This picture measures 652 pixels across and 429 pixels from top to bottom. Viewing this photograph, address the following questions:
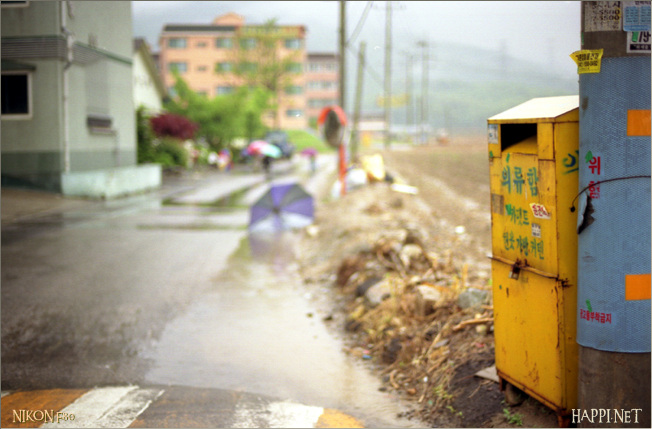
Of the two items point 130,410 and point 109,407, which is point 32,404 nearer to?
point 109,407

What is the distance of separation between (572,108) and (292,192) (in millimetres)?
11644

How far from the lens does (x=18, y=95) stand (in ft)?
70.2

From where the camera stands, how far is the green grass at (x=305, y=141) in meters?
75.1

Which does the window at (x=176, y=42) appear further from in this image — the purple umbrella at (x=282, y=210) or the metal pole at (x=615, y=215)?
the metal pole at (x=615, y=215)

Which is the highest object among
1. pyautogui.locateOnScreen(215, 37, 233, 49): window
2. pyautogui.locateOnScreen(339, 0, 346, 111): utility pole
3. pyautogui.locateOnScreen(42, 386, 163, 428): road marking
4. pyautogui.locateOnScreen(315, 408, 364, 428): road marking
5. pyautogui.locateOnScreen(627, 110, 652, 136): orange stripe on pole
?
pyautogui.locateOnScreen(215, 37, 233, 49): window

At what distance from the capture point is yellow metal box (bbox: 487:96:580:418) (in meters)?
4.01

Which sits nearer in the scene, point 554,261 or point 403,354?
point 554,261

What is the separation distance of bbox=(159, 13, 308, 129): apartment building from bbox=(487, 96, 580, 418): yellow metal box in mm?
66162

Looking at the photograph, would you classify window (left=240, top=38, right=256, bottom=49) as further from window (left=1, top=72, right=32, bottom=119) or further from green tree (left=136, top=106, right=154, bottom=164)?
window (left=1, top=72, right=32, bottom=119)

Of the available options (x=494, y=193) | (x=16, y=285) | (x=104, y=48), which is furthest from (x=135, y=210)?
(x=494, y=193)

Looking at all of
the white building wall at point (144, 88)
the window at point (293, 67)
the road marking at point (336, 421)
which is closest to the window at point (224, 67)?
the window at point (293, 67)

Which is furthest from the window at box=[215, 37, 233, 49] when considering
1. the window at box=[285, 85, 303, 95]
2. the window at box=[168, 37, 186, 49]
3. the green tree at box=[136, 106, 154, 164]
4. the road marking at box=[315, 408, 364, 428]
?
the road marking at box=[315, 408, 364, 428]

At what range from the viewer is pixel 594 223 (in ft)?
12.2

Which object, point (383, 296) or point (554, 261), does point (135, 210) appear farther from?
point (554, 261)
